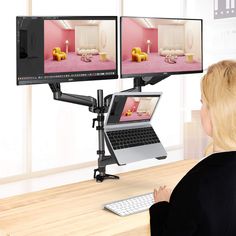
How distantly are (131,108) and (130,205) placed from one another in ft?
1.93

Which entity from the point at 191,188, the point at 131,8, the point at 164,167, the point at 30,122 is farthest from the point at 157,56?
the point at 131,8

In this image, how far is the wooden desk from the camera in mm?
1792

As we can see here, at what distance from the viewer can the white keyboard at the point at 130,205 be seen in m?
1.97

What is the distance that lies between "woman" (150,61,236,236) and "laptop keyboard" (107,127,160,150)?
924 mm

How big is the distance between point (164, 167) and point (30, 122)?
228cm

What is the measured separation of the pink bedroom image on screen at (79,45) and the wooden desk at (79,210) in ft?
1.82

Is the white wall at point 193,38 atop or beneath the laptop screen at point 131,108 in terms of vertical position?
atop

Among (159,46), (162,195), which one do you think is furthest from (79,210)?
(159,46)

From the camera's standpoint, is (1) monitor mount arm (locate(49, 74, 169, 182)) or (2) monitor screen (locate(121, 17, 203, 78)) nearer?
(1) monitor mount arm (locate(49, 74, 169, 182))

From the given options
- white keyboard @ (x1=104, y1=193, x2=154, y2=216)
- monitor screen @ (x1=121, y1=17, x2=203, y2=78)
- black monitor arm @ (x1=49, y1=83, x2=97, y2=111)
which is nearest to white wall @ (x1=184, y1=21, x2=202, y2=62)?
monitor screen @ (x1=121, y1=17, x2=203, y2=78)

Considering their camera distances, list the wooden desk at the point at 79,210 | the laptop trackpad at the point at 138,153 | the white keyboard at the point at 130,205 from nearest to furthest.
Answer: the wooden desk at the point at 79,210, the white keyboard at the point at 130,205, the laptop trackpad at the point at 138,153

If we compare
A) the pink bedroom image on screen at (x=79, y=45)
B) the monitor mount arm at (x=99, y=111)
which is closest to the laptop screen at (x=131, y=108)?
the monitor mount arm at (x=99, y=111)

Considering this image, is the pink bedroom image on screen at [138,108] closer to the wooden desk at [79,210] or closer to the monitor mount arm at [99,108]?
the monitor mount arm at [99,108]

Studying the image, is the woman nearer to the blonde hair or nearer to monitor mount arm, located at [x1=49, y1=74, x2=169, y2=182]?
the blonde hair
